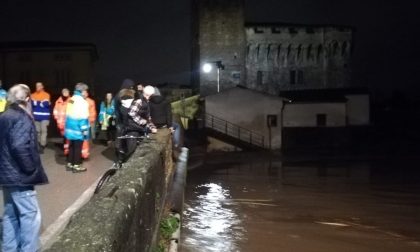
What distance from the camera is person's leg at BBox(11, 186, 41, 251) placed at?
18.4ft

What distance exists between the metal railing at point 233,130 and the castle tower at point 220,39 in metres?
14.6

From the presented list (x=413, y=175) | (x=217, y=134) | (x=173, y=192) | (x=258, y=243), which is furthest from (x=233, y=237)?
(x=217, y=134)

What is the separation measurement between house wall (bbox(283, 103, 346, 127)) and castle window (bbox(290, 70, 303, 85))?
21893 millimetres

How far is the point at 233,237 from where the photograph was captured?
13.7 metres

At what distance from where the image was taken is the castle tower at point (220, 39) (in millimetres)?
66688

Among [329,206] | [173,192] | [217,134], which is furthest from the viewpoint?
[217,134]

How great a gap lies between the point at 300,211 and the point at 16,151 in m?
13.7

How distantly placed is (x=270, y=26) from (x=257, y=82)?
26.1ft

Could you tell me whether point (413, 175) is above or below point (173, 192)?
below

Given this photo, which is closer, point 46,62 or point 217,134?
point 217,134

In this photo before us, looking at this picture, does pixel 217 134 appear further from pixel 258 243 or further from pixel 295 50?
pixel 258 243

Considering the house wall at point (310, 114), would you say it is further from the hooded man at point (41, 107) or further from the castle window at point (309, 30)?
the hooded man at point (41, 107)

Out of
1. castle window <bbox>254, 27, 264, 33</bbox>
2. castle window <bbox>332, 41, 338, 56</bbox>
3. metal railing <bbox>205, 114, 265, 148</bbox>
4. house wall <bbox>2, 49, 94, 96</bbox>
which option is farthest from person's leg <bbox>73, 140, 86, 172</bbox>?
castle window <bbox>332, 41, 338, 56</bbox>

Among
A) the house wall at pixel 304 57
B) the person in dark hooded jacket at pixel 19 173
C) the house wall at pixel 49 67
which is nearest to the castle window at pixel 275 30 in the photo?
the house wall at pixel 304 57
